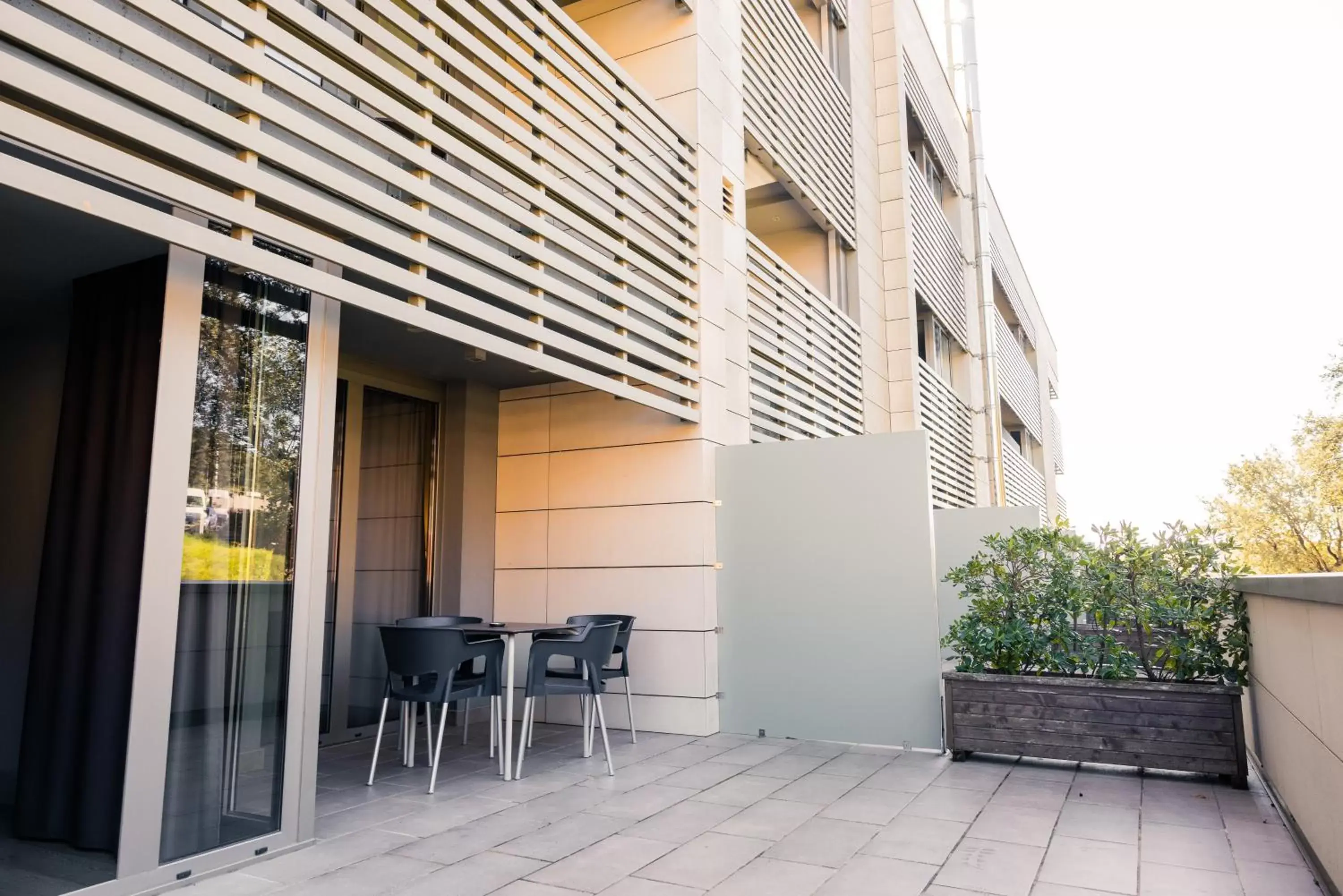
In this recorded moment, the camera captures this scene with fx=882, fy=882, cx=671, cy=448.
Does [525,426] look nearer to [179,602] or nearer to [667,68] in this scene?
[667,68]

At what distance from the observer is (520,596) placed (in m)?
6.94

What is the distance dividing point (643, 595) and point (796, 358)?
3.08m

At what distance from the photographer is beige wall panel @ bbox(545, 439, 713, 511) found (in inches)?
256

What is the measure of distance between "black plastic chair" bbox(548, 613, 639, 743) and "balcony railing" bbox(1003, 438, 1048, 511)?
1148 centimetres

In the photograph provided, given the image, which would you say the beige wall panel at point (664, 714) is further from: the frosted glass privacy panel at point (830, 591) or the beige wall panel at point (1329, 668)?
the beige wall panel at point (1329, 668)

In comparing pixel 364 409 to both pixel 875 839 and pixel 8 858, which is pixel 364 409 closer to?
pixel 8 858

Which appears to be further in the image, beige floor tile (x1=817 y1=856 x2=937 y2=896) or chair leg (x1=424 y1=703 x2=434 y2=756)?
chair leg (x1=424 y1=703 x2=434 y2=756)

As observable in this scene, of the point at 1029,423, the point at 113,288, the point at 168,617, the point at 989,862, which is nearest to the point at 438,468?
the point at 113,288

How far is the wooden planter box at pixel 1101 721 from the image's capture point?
4727 millimetres

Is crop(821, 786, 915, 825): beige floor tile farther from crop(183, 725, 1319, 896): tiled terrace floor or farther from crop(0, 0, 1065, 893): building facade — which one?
crop(0, 0, 1065, 893): building facade

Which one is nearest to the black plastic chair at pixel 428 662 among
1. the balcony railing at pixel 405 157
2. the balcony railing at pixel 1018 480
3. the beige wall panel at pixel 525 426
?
the balcony railing at pixel 405 157

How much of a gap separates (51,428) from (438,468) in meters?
2.83

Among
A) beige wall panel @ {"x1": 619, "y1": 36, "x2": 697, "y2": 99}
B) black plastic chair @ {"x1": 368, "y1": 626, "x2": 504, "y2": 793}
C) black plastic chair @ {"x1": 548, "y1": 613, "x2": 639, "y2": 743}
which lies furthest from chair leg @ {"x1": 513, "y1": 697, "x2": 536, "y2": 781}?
beige wall panel @ {"x1": 619, "y1": 36, "x2": 697, "y2": 99}

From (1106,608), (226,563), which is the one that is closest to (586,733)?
(226,563)
